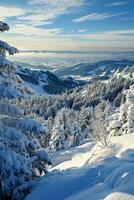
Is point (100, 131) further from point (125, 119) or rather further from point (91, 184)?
point (91, 184)

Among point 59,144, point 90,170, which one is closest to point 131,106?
point 59,144

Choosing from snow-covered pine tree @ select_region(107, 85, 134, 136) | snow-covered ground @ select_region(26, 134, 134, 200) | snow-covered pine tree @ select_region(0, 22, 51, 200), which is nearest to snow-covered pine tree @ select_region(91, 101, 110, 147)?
snow-covered pine tree @ select_region(107, 85, 134, 136)

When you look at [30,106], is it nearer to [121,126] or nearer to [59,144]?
[59,144]

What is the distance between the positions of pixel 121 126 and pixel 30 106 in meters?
152

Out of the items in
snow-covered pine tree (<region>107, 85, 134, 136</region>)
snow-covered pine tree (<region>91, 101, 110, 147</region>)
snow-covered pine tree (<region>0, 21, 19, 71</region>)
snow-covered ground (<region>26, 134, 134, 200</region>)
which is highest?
snow-covered pine tree (<region>0, 21, 19, 71</region>)

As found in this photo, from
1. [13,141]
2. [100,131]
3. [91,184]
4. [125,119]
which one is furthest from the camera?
[125,119]

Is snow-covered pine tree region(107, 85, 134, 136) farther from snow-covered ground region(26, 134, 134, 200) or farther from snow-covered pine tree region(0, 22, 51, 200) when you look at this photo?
snow-covered pine tree region(0, 22, 51, 200)

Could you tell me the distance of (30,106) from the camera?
655 feet

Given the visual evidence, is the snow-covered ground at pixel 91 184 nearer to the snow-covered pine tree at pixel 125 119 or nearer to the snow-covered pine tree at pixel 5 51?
the snow-covered pine tree at pixel 5 51

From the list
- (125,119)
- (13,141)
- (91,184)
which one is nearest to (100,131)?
(125,119)

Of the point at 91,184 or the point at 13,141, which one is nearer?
the point at 91,184

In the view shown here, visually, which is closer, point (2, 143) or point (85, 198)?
point (85, 198)

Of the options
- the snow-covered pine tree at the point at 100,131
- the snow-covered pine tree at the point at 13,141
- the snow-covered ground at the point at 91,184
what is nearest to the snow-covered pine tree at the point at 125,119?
the snow-covered pine tree at the point at 100,131

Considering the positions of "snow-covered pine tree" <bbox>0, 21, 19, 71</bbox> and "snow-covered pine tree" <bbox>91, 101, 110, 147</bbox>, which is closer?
"snow-covered pine tree" <bbox>0, 21, 19, 71</bbox>
